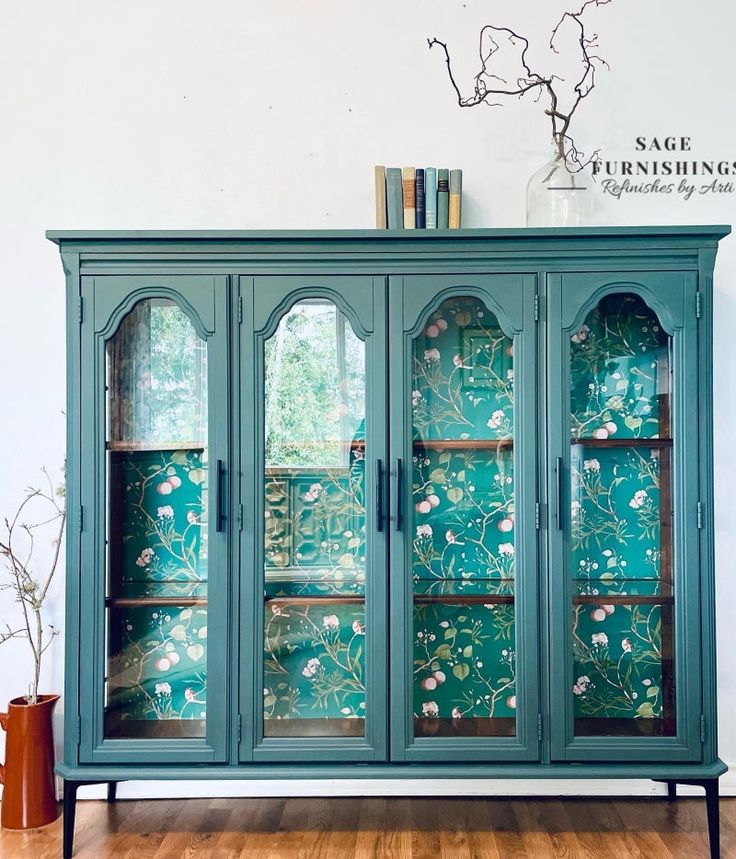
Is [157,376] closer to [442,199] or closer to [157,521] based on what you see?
[157,521]

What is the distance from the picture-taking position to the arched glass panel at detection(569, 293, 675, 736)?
212 cm

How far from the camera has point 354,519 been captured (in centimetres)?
215

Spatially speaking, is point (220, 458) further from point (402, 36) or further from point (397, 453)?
point (402, 36)

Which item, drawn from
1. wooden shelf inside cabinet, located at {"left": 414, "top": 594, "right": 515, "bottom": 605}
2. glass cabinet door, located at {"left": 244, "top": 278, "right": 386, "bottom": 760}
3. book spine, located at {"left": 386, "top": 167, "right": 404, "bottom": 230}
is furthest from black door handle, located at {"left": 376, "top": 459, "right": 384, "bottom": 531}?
book spine, located at {"left": 386, "top": 167, "right": 404, "bottom": 230}

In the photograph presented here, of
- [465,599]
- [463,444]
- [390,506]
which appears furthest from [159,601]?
[463,444]

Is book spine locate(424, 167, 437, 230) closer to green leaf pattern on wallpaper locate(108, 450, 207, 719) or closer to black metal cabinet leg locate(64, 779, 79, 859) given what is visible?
green leaf pattern on wallpaper locate(108, 450, 207, 719)

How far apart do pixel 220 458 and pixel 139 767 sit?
0.91m

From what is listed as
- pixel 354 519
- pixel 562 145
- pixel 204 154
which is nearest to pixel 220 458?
pixel 354 519

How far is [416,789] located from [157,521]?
1.27 m

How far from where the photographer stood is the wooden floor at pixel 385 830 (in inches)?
83.5

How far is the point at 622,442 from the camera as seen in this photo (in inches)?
85.1

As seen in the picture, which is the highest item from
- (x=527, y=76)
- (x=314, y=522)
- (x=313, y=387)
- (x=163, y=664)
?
(x=527, y=76)

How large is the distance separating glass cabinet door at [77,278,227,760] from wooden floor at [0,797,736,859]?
38 centimetres

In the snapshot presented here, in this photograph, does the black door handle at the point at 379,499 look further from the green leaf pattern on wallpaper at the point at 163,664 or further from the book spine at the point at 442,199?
the book spine at the point at 442,199
